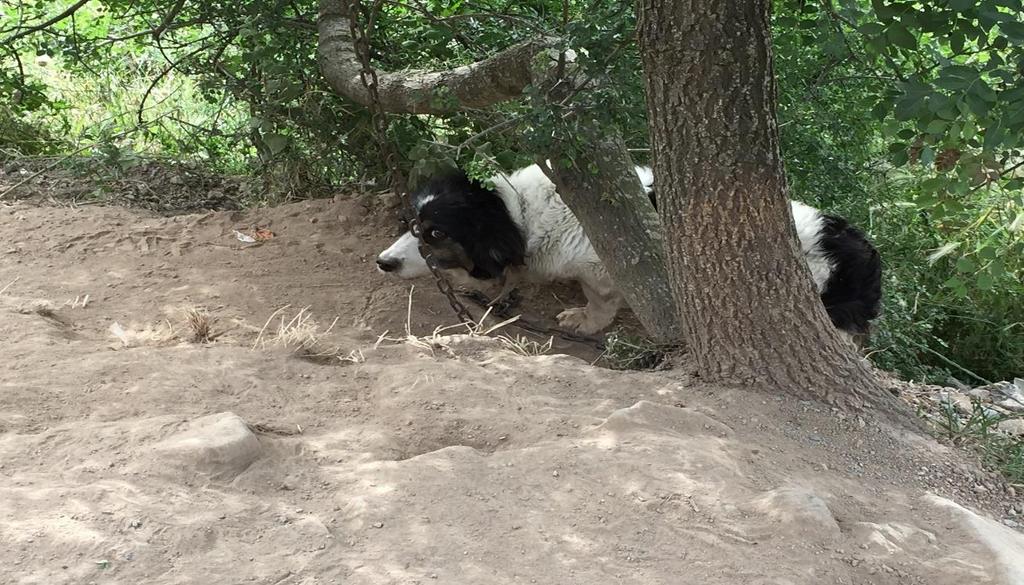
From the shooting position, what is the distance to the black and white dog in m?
4.73

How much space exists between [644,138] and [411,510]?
332cm

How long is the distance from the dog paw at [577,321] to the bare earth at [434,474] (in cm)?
169

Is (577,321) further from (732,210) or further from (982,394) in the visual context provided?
(732,210)

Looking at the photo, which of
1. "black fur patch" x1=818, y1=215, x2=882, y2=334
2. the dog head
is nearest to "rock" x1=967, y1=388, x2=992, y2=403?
"black fur patch" x1=818, y1=215, x2=882, y2=334

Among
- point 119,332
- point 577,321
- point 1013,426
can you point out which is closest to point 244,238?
point 119,332

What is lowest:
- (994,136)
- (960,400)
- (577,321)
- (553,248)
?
(960,400)

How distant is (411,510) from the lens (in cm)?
219

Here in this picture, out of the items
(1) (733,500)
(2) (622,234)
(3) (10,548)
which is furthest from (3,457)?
(2) (622,234)

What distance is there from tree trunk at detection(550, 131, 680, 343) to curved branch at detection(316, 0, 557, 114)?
1.55 feet

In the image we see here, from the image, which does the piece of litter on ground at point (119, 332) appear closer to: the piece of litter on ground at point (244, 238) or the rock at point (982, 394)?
A: the piece of litter on ground at point (244, 238)

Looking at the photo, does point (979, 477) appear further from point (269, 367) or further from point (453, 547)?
point (269, 367)

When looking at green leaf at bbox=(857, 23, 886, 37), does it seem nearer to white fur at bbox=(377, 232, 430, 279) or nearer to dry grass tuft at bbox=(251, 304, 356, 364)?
dry grass tuft at bbox=(251, 304, 356, 364)

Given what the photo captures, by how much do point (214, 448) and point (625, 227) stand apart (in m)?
2.31

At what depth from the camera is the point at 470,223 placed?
523 centimetres
